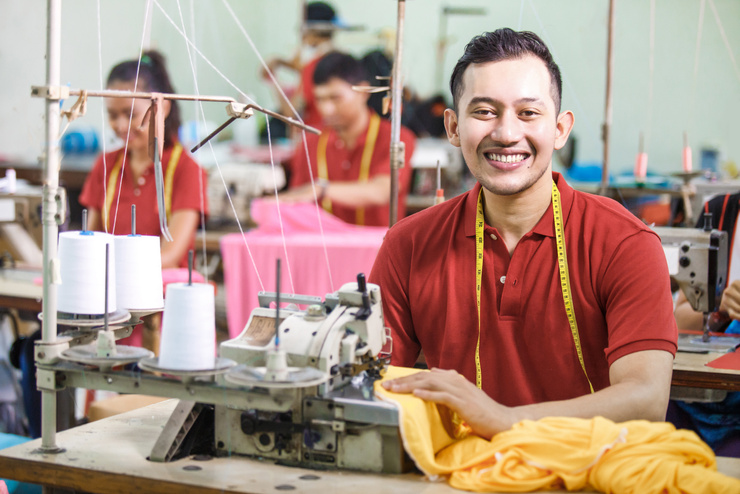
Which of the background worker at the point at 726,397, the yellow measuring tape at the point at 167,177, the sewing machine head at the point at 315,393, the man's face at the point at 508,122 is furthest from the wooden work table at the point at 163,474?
the yellow measuring tape at the point at 167,177

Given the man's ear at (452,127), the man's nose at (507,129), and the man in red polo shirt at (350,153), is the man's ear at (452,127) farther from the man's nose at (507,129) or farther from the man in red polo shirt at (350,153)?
the man in red polo shirt at (350,153)

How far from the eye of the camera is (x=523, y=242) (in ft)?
6.04

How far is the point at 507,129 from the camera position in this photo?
67.6 inches

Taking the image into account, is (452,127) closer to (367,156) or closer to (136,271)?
(136,271)

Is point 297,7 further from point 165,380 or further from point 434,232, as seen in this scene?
point 165,380

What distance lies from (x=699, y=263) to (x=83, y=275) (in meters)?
1.88

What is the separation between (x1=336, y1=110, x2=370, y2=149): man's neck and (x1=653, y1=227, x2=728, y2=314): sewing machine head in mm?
2376

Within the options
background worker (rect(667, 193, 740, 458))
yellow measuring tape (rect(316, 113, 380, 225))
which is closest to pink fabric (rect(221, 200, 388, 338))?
yellow measuring tape (rect(316, 113, 380, 225))

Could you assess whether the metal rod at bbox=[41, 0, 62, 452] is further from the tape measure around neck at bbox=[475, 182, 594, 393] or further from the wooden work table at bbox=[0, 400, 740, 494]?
the tape measure around neck at bbox=[475, 182, 594, 393]

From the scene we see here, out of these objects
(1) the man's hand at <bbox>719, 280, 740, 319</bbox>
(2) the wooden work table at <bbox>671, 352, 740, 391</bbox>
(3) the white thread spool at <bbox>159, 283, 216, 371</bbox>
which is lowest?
(2) the wooden work table at <bbox>671, 352, 740, 391</bbox>

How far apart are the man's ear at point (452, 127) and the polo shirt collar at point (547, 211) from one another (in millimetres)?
121

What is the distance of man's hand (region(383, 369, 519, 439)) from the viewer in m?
1.40

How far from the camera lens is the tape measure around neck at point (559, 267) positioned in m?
1.78

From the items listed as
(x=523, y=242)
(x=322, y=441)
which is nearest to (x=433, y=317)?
(x=523, y=242)
